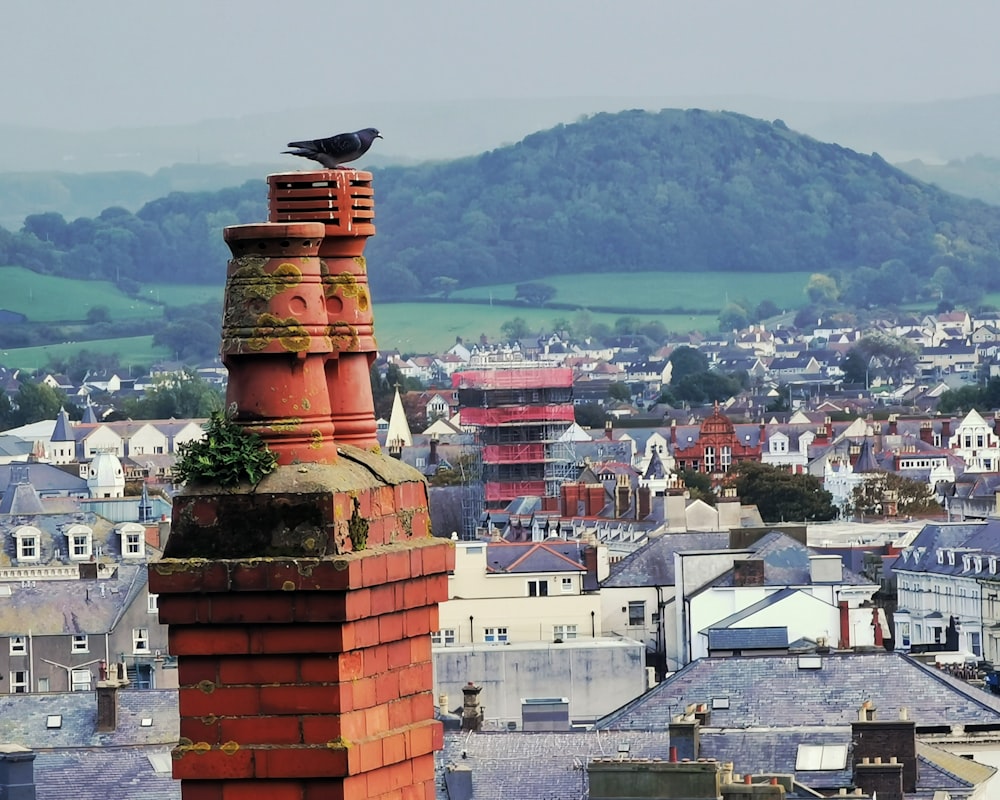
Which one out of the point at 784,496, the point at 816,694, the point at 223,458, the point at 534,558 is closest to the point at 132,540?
the point at 534,558

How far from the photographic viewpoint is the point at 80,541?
89500 mm

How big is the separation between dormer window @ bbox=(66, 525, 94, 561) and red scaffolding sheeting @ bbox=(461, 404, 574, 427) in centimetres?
7944

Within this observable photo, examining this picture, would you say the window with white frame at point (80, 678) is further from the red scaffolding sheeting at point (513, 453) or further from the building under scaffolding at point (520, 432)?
the red scaffolding sheeting at point (513, 453)

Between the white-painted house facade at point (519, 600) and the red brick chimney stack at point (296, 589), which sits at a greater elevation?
the red brick chimney stack at point (296, 589)

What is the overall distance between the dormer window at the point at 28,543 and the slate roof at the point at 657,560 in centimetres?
1332

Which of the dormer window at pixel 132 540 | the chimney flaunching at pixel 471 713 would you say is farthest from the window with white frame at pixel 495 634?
the chimney flaunching at pixel 471 713

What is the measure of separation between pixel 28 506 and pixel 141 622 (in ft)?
118

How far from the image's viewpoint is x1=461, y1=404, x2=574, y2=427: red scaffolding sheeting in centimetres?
16962

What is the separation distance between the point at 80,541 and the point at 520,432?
263ft

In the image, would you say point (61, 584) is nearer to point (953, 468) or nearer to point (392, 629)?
point (392, 629)

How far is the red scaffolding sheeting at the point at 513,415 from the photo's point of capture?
557ft

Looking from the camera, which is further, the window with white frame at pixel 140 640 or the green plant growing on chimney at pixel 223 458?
the window with white frame at pixel 140 640

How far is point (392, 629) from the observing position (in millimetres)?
14500

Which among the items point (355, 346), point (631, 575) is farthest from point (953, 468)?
point (355, 346)
